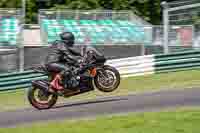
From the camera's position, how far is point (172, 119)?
9547mm

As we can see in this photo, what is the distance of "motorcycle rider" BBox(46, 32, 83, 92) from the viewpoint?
46.0 ft

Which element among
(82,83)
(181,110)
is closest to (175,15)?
(82,83)

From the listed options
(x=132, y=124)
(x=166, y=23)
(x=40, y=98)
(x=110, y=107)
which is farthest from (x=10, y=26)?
(x=132, y=124)

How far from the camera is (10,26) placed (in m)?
22.7

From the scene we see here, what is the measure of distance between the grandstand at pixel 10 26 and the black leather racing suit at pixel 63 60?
8293 millimetres

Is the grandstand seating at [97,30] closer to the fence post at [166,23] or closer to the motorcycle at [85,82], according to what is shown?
the fence post at [166,23]

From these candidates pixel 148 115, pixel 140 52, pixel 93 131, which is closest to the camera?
pixel 93 131

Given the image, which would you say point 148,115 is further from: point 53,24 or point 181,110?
point 53,24

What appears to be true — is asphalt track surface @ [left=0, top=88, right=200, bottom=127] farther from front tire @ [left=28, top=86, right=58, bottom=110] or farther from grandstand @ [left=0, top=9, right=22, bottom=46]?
grandstand @ [left=0, top=9, right=22, bottom=46]

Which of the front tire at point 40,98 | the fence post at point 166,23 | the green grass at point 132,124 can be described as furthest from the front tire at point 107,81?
the fence post at point 166,23

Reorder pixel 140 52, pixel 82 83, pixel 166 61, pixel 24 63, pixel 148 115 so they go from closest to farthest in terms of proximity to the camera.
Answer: pixel 148 115 < pixel 82 83 < pixel 166 61 < pixel 24 63 < pixel 140 52

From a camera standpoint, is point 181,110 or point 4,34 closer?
point 181,110

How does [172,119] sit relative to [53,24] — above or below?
below

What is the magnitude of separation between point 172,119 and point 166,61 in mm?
10268
